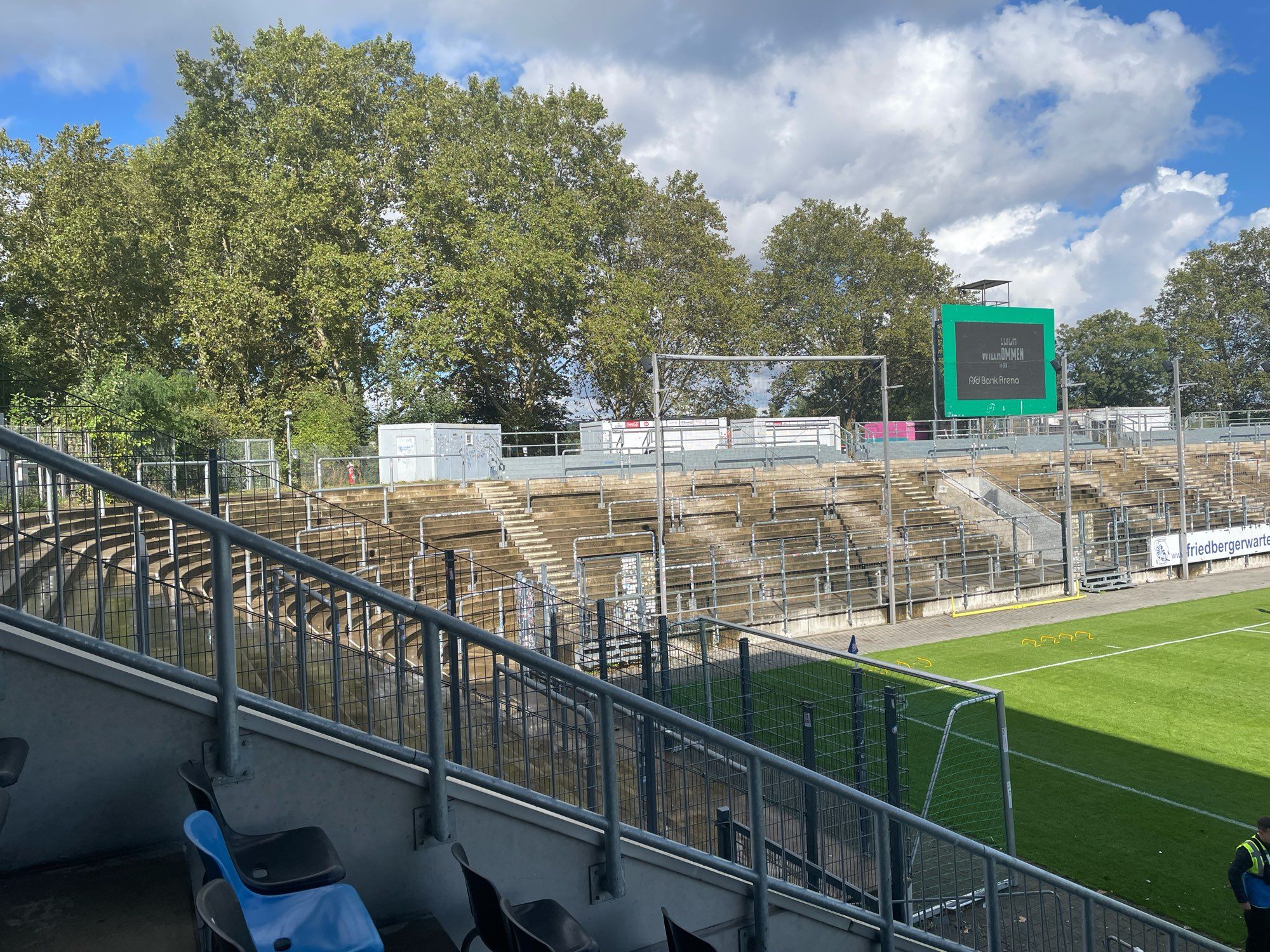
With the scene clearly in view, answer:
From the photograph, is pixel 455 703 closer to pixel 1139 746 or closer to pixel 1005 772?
pixel 1005 772

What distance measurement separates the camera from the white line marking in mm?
16469

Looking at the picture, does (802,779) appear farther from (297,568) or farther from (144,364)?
(144,364)

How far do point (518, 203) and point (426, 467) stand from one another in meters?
17.7

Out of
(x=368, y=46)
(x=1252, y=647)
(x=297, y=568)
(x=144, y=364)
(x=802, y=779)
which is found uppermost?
(x=368, y=46)

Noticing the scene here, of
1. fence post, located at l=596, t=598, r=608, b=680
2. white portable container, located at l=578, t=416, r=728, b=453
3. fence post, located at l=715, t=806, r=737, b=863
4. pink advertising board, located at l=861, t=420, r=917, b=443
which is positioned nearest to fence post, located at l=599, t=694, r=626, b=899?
fence post, located at l=715, t=806, r=737, b=863

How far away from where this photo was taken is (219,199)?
32906mm

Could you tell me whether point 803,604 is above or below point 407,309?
below

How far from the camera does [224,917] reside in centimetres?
272

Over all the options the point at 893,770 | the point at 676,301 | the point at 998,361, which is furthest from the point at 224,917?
the point at 676,301

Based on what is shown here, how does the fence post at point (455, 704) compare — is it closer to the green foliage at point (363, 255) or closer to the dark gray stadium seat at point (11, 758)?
the dark gray stadium seat at point (11, 758)

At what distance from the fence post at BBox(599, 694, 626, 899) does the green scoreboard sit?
28489 mm

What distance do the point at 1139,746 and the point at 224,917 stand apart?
12.9 metres

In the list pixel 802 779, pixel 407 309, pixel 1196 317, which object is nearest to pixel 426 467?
pixel 407 309

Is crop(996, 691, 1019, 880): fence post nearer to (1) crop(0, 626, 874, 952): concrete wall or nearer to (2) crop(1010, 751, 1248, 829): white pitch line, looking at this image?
(2) crop(1010, 751, 1248, 829): white pitch line
